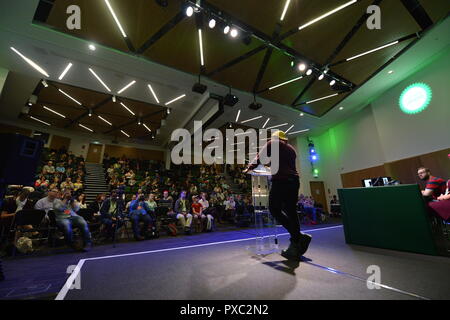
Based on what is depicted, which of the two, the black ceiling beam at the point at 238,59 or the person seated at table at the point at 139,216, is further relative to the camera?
the black ceiling beam at the point at 238,59

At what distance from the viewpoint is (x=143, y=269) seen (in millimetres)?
1889

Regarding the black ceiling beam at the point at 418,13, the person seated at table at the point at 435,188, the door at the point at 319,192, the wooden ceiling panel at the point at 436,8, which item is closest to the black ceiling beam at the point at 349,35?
the black ceiling beam at the point at 418,13

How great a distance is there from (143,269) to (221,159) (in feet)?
41.6

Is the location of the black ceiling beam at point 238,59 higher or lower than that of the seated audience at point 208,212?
higher

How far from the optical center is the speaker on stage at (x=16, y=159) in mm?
1748

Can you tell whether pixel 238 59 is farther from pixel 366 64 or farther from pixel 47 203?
pixel 47 203

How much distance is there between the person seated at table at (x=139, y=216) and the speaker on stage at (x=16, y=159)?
2.53m

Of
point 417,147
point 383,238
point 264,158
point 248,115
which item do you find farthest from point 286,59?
point 417,147

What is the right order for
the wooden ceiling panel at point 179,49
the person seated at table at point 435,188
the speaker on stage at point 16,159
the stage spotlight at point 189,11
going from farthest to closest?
1. the wooden ceiling panel at point 179,49
2. the stage spotlight at point 189,11
3. the person seated at table at point 435,188
4. the speaker on stage at point 16,159

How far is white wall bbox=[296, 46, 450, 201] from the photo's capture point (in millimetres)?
5938

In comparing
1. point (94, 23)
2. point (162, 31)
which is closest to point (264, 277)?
point (162, 31)

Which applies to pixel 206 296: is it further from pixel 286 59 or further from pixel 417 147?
pixel 417 147

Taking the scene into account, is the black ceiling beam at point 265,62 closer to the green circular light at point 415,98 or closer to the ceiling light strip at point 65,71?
the ceiling light strip at point 65,71

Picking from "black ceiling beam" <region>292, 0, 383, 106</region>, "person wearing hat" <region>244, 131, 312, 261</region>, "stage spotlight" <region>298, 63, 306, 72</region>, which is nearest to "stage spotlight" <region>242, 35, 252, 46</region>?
"stage spotlight" <region>298, 63, 306, 72</region>
